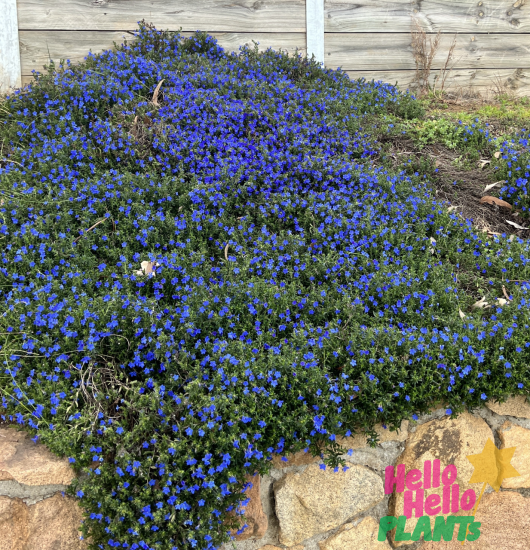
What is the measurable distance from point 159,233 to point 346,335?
1.56m

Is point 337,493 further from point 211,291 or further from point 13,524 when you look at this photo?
point 13,524

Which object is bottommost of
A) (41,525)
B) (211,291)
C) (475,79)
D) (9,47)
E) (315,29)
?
(41,525)

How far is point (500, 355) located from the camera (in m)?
2.46

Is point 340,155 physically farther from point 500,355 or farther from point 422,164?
point 500,355

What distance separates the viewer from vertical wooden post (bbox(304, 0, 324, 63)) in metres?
5.79

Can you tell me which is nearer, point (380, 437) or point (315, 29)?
point (380, 437)

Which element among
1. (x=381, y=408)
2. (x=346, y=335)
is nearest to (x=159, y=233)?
(x=346, y=335)

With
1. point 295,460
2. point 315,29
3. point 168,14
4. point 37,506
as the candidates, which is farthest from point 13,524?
point 315,29

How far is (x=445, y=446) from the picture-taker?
8.30 ft

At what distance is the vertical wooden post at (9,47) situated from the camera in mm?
4980

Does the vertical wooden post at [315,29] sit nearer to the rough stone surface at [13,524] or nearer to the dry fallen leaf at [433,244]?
the dry fallen leaf at [433,244]

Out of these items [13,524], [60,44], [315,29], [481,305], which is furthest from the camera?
[315,29]

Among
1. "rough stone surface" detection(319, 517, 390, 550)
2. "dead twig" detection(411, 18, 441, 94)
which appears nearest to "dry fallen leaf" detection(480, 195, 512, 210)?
"rough stone surface" detection(319, 517, 390, 550)

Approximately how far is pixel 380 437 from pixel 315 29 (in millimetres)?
5280
